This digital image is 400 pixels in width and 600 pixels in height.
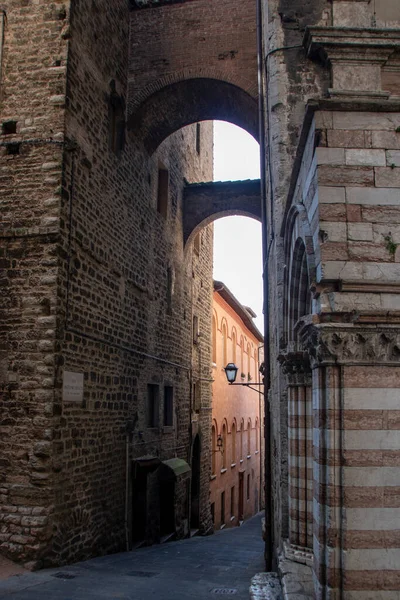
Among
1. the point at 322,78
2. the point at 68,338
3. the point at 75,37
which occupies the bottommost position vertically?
the point at 68,338

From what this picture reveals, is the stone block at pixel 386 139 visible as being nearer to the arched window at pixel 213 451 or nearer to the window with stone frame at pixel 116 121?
the window with stone frame at pixel 116 121

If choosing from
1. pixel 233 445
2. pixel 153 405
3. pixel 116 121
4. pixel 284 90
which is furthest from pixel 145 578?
pixel 233 445

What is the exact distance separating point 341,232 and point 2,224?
5609 mm

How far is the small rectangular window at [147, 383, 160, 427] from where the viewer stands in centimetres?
1225

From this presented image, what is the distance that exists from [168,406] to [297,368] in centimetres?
830

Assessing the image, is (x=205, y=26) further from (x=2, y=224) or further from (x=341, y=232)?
(x=341, y=232)

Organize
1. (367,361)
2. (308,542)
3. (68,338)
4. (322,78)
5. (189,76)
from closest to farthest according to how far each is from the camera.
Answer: (367,361), (308,542), (322,78), (68,338), (189,76)

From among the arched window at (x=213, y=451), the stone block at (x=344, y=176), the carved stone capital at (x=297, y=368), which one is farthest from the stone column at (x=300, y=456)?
the arched window at (x=213, y=451)

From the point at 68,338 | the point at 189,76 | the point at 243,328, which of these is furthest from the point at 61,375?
the point at 243,328

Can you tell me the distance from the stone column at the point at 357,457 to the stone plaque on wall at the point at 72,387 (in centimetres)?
475

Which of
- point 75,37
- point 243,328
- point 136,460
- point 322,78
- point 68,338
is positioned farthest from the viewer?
point 243,328

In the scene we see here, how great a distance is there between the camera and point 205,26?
12.1 metres

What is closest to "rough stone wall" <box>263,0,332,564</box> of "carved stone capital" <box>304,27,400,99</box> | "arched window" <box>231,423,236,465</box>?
"carved stone capital" <box>304,27,400,99</box>

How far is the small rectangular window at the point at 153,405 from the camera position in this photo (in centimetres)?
1225
